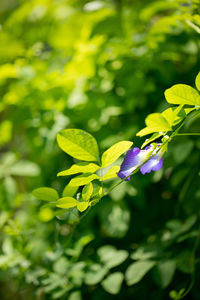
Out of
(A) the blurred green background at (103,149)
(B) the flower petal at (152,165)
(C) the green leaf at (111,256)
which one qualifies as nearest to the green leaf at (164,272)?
(A) the blurred green background at (103,149)

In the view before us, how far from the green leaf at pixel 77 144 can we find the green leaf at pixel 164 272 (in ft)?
1.60

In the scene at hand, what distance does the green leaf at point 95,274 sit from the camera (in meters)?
0.83

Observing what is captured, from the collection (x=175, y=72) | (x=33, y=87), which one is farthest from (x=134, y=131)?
(x=33, y=87)

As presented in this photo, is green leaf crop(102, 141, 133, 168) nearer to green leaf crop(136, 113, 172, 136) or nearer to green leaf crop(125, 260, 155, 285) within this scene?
green leaf crop(136, 113, 172, 136)

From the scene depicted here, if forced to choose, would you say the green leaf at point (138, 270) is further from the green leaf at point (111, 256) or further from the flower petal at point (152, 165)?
the flower petal at point (152, 165)

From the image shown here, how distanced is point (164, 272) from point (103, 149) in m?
0.42

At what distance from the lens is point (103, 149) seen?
97 centimetres

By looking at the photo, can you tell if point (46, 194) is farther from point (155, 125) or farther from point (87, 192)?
point (155, 125)

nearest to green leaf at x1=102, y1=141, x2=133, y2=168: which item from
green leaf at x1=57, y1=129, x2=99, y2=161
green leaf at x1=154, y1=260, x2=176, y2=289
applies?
green leaf at x1=57, y1=129, x2=99, y2=161

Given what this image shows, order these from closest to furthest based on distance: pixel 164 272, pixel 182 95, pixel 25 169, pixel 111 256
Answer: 1. pixel 182 95
2. pixel 164 272
3. pixel 111 256
4. pixel 25 169

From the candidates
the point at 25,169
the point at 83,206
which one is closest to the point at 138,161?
the point at 83,206

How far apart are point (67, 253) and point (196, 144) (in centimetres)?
53

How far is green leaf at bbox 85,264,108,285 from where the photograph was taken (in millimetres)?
828

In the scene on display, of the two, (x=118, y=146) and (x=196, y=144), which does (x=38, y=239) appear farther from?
(x=118, y=146)
